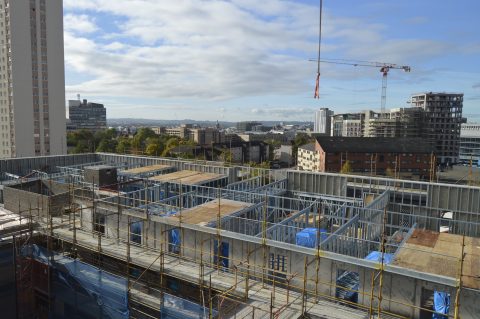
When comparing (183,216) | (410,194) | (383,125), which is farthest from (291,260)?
(383,125)

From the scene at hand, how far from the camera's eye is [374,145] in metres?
61.6

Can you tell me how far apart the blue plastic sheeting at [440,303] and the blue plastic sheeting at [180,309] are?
22.0 feet

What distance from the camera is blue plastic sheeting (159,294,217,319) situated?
11.7 meters

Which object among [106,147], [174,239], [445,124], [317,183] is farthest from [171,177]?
[445,124]

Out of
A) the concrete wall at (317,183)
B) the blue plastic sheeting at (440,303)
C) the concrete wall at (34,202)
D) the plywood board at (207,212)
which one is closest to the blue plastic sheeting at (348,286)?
the blue plastic sheeting at (440,303)

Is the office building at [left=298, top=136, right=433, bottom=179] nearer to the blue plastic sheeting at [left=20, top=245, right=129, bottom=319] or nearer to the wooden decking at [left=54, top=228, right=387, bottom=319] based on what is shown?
the wooden decking at [left=54, top=228, right=387, bottom=319]

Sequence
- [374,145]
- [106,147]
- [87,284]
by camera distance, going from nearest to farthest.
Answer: [87,284] < [374,145] < [106,147]

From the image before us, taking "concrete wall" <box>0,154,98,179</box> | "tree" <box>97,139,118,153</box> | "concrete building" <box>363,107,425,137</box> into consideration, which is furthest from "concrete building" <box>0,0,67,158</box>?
"concrete building" <box>363,107,425,137</box>

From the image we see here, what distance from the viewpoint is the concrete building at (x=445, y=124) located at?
312 feet

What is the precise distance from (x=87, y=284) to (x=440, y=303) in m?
12.2

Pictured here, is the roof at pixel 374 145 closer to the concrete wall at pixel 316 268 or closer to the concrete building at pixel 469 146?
the concrete wall at pixel 316 268

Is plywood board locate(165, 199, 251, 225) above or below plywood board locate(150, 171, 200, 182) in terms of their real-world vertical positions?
below

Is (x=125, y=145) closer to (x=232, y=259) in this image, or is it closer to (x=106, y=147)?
(x=106, y=147)

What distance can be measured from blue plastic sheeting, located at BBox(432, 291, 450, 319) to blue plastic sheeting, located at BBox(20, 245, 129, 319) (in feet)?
33.2
